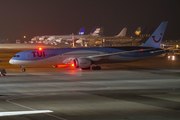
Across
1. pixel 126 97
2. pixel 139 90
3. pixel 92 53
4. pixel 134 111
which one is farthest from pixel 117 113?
pixel 92 53

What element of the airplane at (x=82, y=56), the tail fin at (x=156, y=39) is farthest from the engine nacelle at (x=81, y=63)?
the tail fin at (x=156, y=39)

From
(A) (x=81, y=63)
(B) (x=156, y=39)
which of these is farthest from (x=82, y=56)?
(B) (x=156, y=39)

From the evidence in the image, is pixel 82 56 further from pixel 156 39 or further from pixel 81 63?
pixel 156 39

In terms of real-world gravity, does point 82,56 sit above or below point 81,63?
above

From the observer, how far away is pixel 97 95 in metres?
19.0

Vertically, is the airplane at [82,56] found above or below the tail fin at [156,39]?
below

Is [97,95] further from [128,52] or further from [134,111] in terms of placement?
[128,52]

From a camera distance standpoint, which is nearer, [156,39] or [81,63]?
[81,63]

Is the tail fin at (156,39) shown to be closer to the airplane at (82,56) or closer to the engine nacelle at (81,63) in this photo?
the airplane at (82,56)

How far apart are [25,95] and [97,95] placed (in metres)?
5.15

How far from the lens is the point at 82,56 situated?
38.3 m

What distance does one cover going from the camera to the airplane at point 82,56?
3647cm

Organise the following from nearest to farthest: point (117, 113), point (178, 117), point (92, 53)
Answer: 1. point (178, 117)
2. point (117, 113)
3. point (92, 53)

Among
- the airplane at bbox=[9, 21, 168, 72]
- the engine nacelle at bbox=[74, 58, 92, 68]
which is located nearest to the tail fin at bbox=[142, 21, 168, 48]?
the airplane at bbox=[9, 21, 168, 72]
